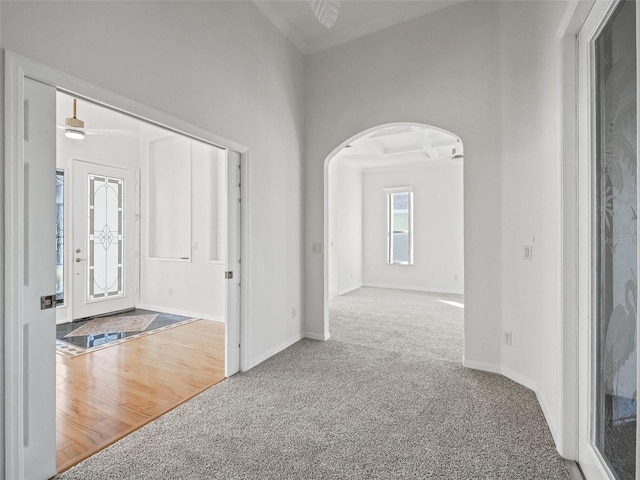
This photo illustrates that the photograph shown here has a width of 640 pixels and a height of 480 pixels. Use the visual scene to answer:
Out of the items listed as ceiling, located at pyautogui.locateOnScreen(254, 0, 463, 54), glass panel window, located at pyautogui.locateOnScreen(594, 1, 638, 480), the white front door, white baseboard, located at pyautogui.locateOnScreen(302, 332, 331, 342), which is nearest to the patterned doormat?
the white front door

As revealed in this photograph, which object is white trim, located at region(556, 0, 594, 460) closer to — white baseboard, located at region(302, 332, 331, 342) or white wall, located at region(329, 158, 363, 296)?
white baseboard, located at region(302, 332, 331, 342)

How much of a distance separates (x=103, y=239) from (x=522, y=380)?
19.7 ft

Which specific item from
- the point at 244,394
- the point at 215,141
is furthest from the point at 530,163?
the point at 244,394

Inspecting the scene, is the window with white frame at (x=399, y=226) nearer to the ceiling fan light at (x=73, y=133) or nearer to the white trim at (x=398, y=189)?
the white trim at (x=398, y=189)

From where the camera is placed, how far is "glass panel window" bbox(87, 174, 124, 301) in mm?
5066

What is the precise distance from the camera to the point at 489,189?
300cm

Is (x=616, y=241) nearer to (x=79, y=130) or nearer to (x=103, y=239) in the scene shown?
(x=79, y=130)

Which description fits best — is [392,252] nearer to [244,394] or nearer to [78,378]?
[244,394]

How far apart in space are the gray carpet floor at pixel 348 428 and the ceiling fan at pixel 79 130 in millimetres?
3757

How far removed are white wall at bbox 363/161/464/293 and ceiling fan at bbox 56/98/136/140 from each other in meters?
5.52

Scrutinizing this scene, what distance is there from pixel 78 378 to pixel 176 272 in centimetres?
250

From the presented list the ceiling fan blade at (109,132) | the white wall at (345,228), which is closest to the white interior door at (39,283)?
the ceiling fan blade at (109,132)

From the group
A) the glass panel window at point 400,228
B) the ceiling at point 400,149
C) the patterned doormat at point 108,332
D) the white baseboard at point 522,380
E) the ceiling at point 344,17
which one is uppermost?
the ceiling at point 344,17

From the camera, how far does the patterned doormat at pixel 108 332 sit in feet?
12.3
